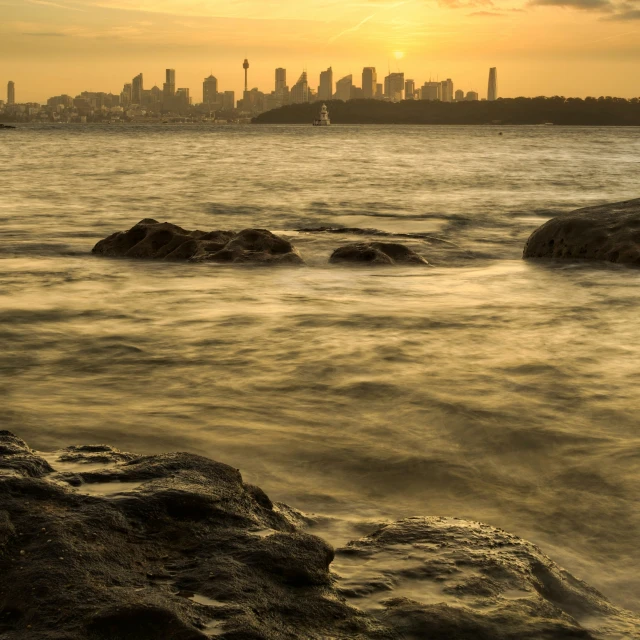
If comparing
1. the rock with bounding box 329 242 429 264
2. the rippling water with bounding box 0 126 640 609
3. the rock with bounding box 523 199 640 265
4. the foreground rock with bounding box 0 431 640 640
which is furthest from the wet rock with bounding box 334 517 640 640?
the rock with bounding box 523 199 640 265

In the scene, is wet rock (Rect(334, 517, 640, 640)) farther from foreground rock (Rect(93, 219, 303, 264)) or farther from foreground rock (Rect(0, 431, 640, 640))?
foreground rock (Rect(93, 219, 303, 264))

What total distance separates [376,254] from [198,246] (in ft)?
7.24

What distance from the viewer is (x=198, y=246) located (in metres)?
10.4

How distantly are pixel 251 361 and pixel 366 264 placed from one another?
14.5 ft

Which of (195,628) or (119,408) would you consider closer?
(195,628)

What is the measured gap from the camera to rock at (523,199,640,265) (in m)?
9.80

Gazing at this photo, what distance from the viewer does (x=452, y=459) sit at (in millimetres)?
3965

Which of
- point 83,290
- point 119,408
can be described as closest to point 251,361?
point 119,408

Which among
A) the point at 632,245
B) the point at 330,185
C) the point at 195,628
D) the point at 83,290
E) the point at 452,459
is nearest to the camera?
the point at 195,628

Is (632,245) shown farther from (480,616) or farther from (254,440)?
(480,616)

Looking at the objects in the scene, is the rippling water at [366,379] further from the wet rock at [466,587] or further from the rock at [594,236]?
the rock at [594,236]

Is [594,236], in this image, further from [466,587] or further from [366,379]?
[466,587]

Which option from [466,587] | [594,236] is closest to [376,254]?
[594,236]

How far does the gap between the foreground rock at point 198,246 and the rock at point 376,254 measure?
0.56m
